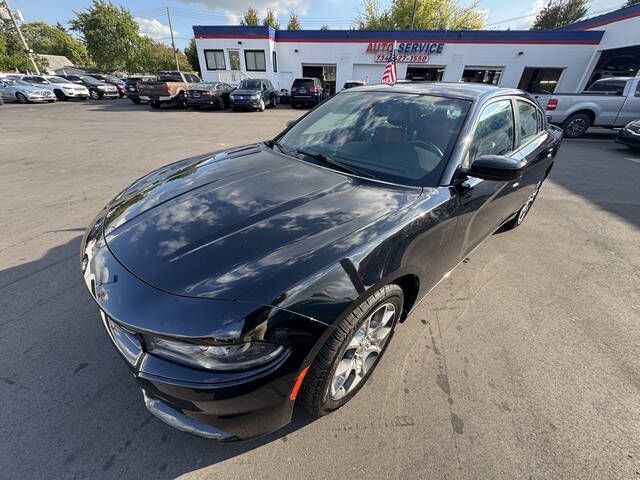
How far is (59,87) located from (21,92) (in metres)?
2.09

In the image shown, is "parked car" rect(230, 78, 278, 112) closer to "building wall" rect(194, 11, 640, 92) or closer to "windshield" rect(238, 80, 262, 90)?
"windshield" rect(238, 80, 262, 90)

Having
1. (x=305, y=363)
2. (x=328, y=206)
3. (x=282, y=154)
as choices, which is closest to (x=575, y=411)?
(x=305, y=363)

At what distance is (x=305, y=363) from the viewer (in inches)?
52.1

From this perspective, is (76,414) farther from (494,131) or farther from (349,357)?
(494,131)

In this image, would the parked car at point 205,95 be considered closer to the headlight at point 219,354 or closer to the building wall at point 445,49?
the building wall at point 445,49

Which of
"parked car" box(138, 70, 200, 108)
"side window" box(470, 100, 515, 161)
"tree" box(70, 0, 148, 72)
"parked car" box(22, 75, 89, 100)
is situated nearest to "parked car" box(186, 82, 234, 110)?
"parked car" box(138, 70, 200, 108)

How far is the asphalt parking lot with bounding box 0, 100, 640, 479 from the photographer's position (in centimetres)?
153

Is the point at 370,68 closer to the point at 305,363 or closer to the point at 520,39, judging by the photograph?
the point at 520,39

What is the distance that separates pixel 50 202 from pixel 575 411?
6393 millimetres

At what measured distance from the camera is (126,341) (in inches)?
53.6

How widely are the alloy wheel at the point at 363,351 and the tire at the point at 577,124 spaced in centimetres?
1301

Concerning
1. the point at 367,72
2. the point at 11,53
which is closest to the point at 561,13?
the point at 367,72

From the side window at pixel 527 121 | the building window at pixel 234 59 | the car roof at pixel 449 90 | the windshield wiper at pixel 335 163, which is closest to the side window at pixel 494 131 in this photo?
the car roof at pixel 449 90

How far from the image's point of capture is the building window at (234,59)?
2366 cm
